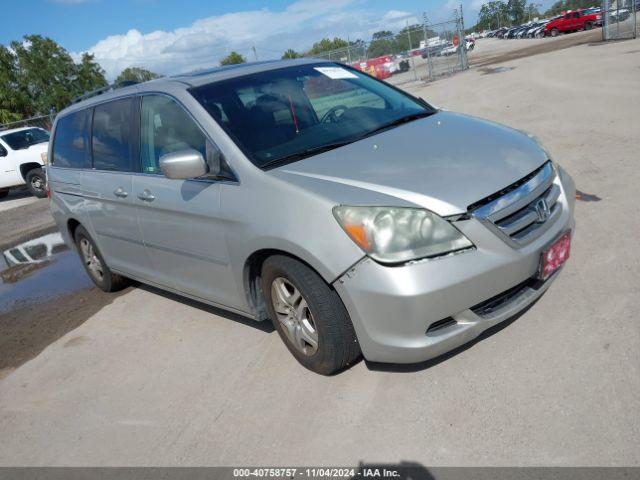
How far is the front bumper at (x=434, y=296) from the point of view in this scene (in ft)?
8.82

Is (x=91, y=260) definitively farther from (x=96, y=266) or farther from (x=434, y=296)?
(x=434, y=296)

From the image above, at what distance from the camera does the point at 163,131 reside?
403 centimetres

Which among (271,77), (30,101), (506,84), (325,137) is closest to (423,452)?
(325,137)

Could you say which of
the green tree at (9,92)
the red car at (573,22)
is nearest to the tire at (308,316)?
the green tree at (9,92)

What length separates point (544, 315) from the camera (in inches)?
136

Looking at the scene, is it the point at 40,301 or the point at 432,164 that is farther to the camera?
the point at 40,301

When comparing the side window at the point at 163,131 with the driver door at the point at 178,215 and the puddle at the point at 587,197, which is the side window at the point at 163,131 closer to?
the driver door at the point at 178,215

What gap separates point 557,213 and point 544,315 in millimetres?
650

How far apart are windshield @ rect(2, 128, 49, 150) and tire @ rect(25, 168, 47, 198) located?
814mm

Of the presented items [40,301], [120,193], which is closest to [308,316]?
[120,193]

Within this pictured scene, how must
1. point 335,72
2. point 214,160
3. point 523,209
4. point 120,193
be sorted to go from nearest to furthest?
point 523,209, point 214,160, point 120,193, point 335,72

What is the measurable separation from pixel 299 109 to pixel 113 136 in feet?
5.43

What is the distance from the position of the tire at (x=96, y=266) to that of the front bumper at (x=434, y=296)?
332cm

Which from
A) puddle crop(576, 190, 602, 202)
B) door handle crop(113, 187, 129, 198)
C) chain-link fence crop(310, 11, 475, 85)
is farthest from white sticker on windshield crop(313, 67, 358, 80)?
chain-link fence crop(310, 11, 475, 85)
